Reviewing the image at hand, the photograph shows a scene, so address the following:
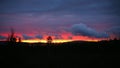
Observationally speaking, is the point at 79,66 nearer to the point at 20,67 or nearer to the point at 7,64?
the point at 20,67

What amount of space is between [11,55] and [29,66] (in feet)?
22.5

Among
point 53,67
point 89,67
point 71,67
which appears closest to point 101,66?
point 89,67

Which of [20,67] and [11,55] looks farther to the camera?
[11,55]

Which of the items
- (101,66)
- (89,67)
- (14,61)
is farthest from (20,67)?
(101,66)

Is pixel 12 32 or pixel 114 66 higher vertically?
pixel 12 32

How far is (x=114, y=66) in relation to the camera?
22.0 meters

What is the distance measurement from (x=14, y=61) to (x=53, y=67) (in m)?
6.90

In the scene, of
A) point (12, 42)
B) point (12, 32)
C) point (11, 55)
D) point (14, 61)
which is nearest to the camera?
point (14, 61)

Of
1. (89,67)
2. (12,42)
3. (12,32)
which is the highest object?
(12,32)

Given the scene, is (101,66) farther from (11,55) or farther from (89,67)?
(11,55)

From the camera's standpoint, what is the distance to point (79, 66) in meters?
22.5

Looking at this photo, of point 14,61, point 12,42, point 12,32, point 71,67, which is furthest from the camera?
point 12,32

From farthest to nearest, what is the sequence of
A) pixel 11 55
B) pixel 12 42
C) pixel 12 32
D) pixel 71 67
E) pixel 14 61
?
pixel 12 32, pixel 12 42, pixel 11 55, pixel 14 61, pixel 71 67

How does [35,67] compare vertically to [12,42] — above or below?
below
